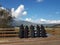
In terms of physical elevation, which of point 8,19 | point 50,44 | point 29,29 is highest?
point 8,19

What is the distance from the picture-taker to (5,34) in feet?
25.0

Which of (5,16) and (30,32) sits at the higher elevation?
(5,16)

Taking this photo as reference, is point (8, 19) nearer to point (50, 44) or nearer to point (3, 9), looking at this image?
point (3, 9)

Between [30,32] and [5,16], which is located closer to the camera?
[30,32]

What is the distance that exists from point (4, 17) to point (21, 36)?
8.94m

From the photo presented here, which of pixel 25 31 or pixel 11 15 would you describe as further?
pixel 11 15

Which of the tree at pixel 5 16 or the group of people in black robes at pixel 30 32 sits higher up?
the tree at pixel 5 16

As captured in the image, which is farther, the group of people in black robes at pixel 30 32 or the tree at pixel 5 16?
the tree at pixel 5 16

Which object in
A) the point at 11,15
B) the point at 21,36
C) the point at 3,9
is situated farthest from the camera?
the point at 11,15

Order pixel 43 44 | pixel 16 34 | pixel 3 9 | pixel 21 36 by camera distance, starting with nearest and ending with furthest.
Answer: pixel 43 44, pixel 21 36, pixel 16 34, pixel 3 9

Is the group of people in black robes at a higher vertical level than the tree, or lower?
lower

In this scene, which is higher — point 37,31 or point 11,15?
point 11,15

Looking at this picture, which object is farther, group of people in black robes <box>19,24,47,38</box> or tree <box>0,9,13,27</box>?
tree <box>0,9,13,27</box>

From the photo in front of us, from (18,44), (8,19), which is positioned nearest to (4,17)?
(8,19)
